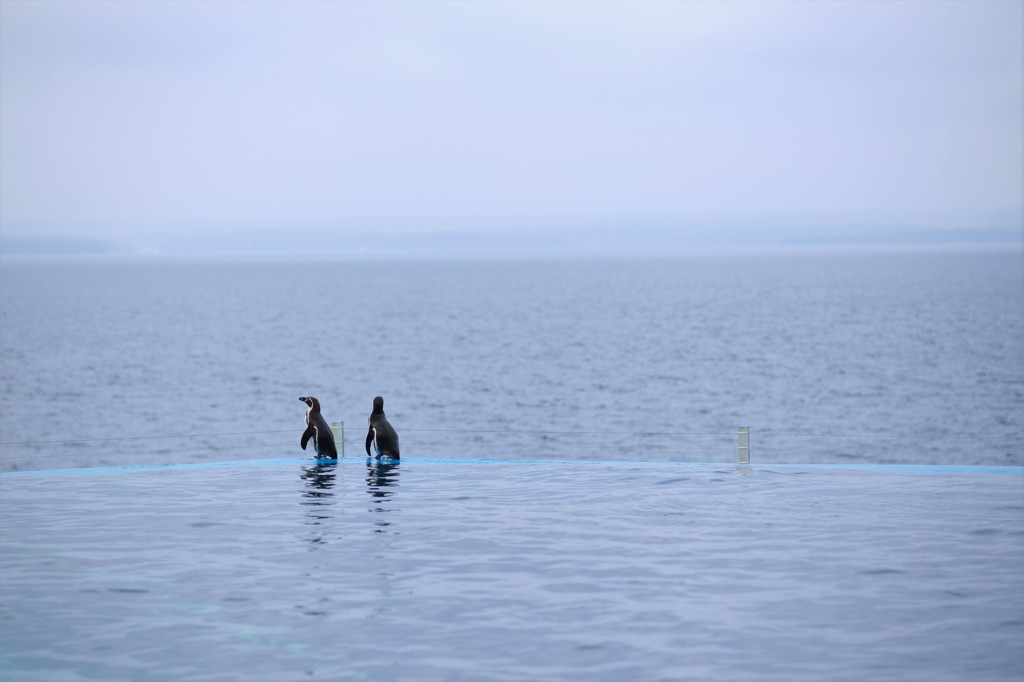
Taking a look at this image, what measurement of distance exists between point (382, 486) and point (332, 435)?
319 centimetres

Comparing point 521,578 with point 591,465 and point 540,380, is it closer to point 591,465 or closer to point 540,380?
point 591,465

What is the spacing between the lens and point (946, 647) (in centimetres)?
1011

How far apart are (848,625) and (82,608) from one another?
7326mm

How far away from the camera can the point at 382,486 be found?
18.9 m

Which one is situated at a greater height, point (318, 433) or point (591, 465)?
point (318, 433)

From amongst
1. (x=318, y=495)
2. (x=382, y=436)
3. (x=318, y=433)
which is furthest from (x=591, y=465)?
(x=318, y=495)

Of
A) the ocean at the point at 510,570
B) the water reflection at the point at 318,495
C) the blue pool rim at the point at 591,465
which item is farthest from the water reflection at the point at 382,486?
the water reflection at the point at 318,495

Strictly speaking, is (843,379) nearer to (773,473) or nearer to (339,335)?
(339,335)

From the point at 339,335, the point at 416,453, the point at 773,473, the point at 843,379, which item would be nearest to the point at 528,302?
the point at 339,335

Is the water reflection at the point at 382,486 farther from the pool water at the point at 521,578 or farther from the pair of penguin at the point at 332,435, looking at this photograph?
the pair of penguin at the point at 332,435

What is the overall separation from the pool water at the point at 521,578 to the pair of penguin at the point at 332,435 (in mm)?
1839

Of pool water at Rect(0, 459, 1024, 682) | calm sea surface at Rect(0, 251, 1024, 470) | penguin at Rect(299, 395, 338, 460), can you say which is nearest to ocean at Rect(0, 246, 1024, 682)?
pool water at Rect(0, 459, 1024, 682)

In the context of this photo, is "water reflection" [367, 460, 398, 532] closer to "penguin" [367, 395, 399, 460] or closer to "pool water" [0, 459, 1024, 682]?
"pool water" [0, 459, 1024, 682]

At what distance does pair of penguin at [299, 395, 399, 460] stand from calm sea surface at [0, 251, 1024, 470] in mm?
850
